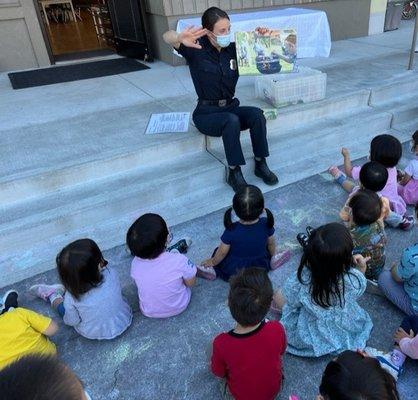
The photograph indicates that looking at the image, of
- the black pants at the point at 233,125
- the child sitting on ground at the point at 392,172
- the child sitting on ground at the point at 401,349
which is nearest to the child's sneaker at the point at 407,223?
the child sitting on ground at the point at 392,172

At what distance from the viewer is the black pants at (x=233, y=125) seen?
2.91 metres

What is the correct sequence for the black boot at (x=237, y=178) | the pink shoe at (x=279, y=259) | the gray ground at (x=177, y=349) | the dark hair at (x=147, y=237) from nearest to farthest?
the gray ground at (x=177, y=349)
the dark hair at (x=147, y=237)
the pink shoe at (x=279, y=259)
the black boot at (x=237, y=178)

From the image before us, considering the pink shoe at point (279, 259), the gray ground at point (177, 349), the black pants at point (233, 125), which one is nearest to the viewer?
the gray ground at point (177, 349)

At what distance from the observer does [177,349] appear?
75.3 inches

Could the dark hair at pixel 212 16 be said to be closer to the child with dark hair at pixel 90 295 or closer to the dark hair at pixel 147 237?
the dark hair at pixel 147 237

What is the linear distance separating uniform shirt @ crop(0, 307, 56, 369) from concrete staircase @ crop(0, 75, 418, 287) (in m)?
0.76

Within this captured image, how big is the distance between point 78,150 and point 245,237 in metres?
1.66

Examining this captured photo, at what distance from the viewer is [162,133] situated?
3.28 meters

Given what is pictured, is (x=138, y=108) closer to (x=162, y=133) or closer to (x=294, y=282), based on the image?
(x=162, y=133)

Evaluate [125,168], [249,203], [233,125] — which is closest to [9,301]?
[125,168]

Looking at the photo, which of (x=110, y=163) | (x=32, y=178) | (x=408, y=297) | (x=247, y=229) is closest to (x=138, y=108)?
(x=110, y=163)

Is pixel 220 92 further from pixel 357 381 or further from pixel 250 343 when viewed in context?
pixel 357 381

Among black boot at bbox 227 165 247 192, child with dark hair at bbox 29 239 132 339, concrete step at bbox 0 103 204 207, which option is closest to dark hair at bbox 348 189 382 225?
black boot at bbox 227 165 247 192

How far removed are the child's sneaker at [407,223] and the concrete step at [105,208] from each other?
4.11ft
